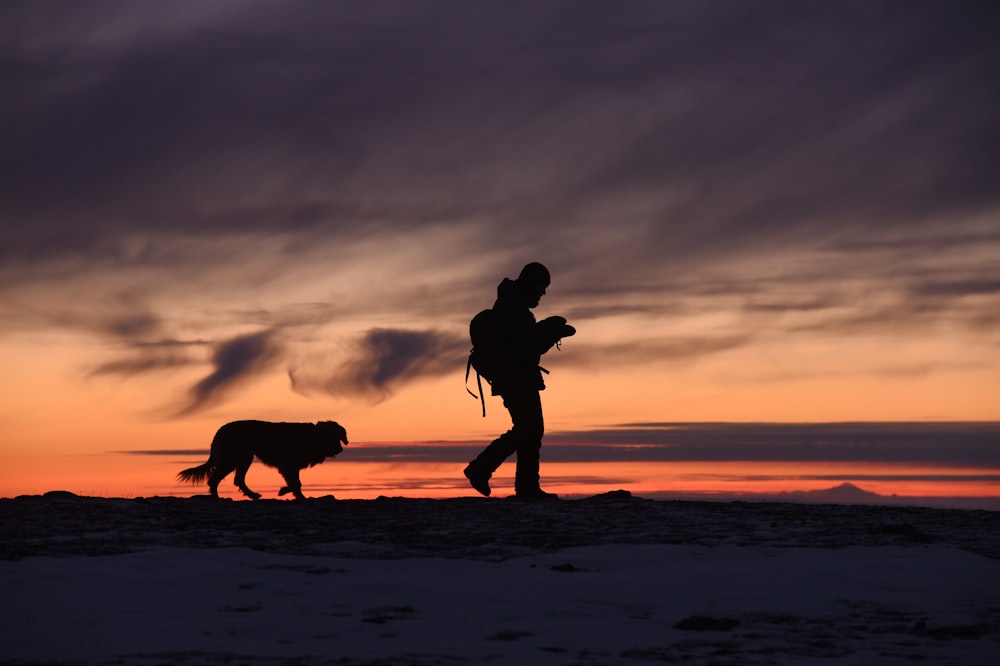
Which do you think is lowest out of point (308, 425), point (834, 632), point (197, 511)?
point (834, 632)

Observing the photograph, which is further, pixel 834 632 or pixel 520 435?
pixel 520 435

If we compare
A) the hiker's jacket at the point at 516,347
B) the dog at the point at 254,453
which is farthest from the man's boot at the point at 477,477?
the dog at the point at 254,453

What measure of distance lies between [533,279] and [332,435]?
4.93 meters

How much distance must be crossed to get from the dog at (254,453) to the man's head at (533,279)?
488 centimetres

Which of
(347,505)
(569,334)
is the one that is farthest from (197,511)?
(569,334)

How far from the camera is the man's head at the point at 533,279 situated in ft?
44.7

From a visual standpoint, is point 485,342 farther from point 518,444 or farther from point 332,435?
point 332,435

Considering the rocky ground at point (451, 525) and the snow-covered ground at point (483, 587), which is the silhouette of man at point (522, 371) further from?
the snow-covered ground at point (483, 587)

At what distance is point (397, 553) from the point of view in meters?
9.41

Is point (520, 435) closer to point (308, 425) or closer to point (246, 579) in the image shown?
point (308, 425)

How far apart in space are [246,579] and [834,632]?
429 cm

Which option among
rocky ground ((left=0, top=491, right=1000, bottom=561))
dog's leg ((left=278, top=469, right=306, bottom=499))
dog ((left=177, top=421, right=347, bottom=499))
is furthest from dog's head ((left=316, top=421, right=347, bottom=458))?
rocky ground ((left=0, top=491, right=1000, bottom=561))

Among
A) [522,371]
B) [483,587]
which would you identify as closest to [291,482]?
[522,371]

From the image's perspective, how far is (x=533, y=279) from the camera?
13633 mm
